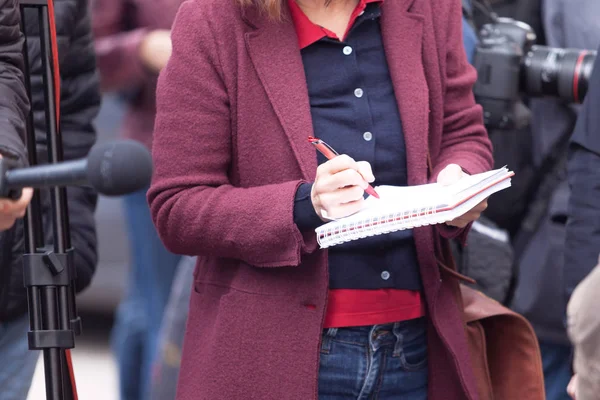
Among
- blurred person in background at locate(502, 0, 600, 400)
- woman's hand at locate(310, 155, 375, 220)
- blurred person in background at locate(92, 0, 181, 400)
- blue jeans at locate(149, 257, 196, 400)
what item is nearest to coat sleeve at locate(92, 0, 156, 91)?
blurred person in background at locate(92, 0, 181, 400)

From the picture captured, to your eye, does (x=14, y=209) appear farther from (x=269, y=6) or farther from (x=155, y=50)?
(x=155, y=50)

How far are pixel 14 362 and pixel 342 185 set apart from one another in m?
0.81

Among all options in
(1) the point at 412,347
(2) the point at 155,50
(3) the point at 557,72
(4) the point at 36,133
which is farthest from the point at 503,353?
(2) the point at 155,50

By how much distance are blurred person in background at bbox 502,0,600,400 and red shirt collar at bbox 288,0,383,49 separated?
115cm

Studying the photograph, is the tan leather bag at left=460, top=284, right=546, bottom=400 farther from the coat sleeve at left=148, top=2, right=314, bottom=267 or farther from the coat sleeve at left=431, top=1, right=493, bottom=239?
the coat sleeve at left=148, top=2, right=314, bottom=267

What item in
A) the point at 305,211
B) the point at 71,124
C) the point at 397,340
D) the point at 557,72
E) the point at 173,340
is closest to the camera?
the point at 305,211

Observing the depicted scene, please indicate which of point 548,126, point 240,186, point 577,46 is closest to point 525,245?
point 548,126

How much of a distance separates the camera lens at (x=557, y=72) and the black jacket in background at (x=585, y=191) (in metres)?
0.36

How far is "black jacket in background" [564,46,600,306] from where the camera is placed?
7.97 ft

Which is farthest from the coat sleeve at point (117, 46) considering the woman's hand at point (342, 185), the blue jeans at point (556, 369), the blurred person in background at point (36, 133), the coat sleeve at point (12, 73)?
the woman's hand at point (342, 185)

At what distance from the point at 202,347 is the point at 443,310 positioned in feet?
1.49

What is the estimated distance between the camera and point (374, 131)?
200 centimetres

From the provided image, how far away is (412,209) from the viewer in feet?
5.81

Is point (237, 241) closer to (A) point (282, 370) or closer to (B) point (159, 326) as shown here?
(A) point (282, 370)
